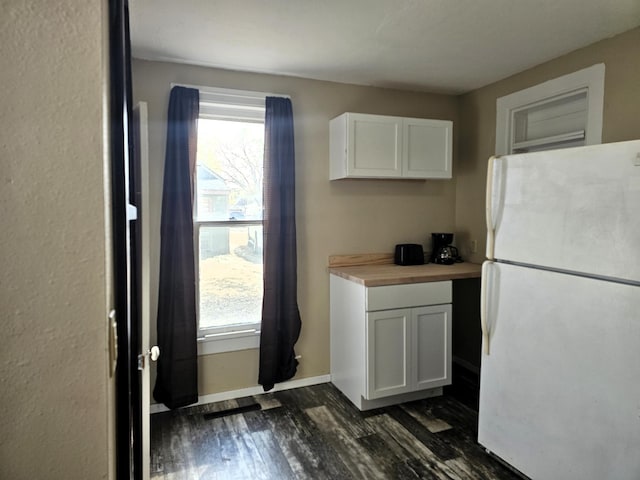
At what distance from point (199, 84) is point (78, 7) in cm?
220

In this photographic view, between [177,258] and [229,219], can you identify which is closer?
[177,258]

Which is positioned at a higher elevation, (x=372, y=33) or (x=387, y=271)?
(x=372, y=33)

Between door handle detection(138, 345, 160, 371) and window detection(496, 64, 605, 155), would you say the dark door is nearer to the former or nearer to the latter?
door handle detection(138, 345, 160, 371)

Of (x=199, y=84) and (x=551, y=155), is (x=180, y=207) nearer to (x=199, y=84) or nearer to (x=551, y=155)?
(x=199, y=84)

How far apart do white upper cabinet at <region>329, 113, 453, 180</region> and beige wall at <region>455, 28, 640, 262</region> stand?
0.34 m

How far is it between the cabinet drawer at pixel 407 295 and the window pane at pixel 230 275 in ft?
2.85

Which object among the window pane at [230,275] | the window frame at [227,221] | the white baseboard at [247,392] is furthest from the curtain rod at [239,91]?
the white baseboard at [247,392]

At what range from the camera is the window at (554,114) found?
2475 millimetres

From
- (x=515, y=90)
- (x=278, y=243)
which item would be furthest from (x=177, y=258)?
(x=515, y=90)

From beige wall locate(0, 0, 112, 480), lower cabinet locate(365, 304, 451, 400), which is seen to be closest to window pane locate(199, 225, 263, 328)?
lower cabinet locate(365, 304, 451, 400)

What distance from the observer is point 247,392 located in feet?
9.95

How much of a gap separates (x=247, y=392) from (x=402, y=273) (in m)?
1.40

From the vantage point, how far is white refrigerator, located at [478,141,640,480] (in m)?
1.63

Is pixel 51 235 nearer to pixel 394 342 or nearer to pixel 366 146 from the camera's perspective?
pixel 394 342
